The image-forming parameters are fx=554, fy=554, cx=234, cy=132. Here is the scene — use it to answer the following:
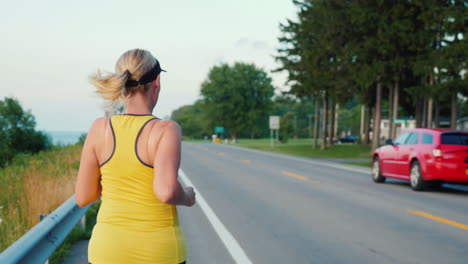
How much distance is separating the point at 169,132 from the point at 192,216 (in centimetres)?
795

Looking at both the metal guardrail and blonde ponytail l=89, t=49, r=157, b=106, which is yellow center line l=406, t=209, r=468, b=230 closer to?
the metal guardrail

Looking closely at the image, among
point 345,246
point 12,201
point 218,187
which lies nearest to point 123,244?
point 345,246

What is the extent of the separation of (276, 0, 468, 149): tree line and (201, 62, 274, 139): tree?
6254cm

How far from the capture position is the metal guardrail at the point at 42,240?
3864 millimetres

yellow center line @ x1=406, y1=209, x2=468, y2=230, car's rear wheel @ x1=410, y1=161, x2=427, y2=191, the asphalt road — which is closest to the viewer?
the asphalt road

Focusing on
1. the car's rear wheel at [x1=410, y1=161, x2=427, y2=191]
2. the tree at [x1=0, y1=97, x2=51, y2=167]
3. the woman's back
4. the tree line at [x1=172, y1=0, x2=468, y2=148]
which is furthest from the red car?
the tree at [x1=0, y1=97, x2=51, y2=167]

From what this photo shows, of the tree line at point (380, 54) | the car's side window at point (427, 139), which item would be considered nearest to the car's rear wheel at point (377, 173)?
the car's side window at point (427, 139)

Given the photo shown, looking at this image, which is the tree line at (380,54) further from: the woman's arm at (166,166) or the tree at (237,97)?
the tree at (237,97)

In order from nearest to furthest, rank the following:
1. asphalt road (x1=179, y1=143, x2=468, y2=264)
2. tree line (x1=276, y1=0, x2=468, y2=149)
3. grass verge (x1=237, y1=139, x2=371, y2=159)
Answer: asphalt road (x1=179, y1=143, x2=468, y2=264), tree line (x1=276, y1=0, x2=468, y2=149), grass verge (x1=237, y1=139, x2=371, y2=159)

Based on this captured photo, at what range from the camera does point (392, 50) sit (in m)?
34.9

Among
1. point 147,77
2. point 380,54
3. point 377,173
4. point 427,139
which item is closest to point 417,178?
point 427,139

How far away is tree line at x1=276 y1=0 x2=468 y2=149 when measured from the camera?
32.3 meters

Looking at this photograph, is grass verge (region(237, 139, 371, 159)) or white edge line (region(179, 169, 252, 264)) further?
Result: grass verge (region(237, 139, 371, 159))

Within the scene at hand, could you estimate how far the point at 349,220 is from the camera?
9.59 meters
